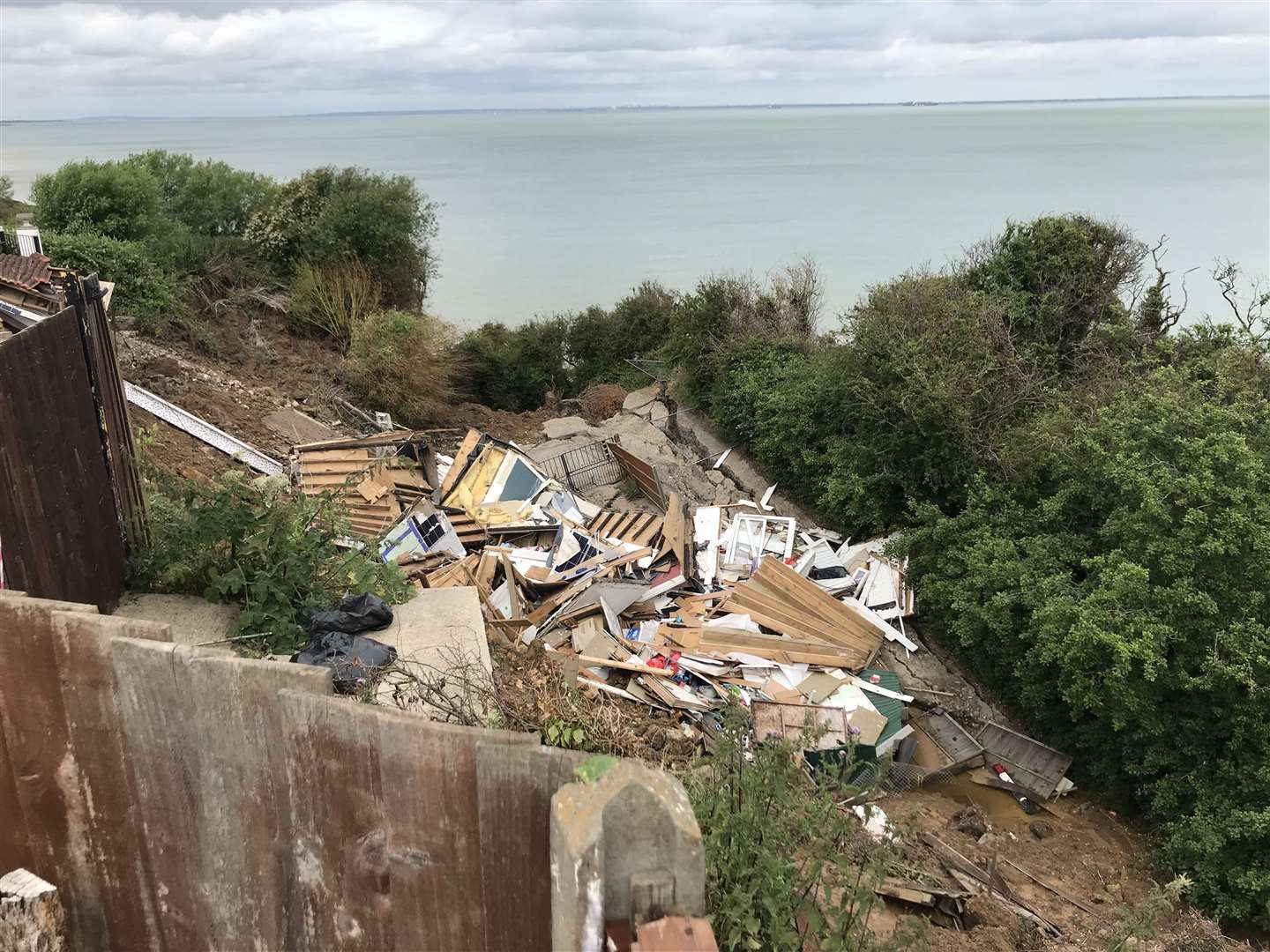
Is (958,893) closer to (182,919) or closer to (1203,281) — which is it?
(182,919)

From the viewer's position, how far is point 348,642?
5.71m

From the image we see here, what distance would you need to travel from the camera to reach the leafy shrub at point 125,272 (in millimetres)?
18875

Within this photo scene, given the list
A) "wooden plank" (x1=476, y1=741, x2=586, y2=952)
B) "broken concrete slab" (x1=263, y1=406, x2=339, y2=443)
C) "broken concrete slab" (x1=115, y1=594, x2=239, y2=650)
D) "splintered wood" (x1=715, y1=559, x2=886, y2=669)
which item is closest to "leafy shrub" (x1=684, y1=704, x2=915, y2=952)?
"wooden plank" (x1=476, y1=741, x2=586, y2=952)

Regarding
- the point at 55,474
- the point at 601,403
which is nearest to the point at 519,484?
the point at 601,403

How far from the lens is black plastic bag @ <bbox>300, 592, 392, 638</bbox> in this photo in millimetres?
5789

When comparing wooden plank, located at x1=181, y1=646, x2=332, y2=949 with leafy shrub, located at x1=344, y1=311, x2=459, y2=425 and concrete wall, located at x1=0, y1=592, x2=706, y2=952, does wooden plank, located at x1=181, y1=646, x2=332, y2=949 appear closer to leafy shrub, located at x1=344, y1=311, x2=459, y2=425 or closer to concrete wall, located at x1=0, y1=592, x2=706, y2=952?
concrete wall, located at x1=0, y1=592, x2=706, y2=952

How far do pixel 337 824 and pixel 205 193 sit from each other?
29.6 meters

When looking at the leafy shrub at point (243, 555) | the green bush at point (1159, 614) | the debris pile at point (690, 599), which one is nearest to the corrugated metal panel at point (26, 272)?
the leafy shrub at point (243, 555)

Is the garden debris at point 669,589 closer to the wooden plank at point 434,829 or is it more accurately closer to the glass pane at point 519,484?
the glass pane at point 519,484

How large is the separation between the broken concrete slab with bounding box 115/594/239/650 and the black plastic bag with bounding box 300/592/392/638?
47 centimetres

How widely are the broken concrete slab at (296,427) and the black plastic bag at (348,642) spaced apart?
10.4 metres

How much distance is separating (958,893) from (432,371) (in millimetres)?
16635

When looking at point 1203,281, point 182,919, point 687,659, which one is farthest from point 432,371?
point 1203,281

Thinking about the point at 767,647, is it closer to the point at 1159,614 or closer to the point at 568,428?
the point at 1159,614
